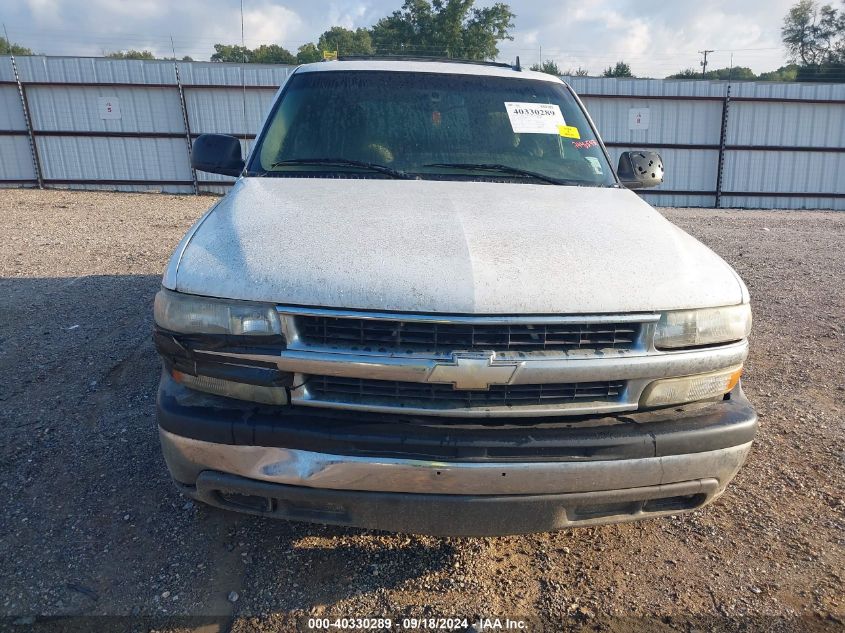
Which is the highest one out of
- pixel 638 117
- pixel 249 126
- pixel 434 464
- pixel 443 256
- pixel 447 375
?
pixel 249 126

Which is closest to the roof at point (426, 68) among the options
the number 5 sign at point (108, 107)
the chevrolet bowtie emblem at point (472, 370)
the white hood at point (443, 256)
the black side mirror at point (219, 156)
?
the black side mirror at point (219, 156)

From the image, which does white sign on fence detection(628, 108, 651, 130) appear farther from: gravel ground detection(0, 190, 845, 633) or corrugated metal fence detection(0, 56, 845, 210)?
gravel ground detection(0, 190, 845, 633)

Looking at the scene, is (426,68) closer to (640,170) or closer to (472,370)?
(640,170)

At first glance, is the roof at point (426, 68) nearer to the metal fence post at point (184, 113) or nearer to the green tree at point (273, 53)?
the metal fence post at point (184, 113)

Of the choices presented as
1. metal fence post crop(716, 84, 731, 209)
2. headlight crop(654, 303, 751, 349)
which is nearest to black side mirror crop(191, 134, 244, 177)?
headlight crop(654, 303, 751, 349)

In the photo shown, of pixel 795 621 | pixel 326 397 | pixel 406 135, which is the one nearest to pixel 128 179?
pixel 406 135

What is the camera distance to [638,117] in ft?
49.9

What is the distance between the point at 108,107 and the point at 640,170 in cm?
1450

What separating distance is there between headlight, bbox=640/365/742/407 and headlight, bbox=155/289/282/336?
131cm

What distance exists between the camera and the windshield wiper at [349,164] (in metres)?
3.09

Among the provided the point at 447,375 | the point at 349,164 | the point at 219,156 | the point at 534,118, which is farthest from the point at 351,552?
the point at 534,118

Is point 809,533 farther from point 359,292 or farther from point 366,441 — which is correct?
point 359,292

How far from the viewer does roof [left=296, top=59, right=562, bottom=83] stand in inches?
145

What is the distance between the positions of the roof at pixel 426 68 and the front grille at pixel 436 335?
2.18 meters
